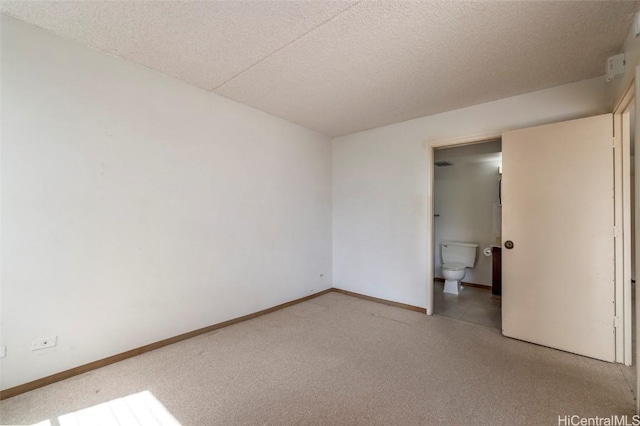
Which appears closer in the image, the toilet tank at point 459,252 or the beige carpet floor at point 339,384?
the beige carpet floor at point 339,384

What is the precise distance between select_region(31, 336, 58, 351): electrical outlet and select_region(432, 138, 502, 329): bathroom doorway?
13.0ft

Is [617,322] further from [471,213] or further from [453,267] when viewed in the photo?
[471,213]

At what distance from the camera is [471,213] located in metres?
4.75

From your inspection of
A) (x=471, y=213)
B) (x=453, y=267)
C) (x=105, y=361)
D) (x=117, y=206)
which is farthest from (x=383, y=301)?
(x=117, y=206)

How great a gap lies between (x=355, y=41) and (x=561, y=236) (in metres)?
2.52

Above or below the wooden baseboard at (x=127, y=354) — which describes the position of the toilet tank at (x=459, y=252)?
above

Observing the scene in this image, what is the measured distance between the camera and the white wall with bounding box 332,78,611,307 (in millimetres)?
2824

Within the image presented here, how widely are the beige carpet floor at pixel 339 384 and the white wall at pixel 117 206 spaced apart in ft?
1.23

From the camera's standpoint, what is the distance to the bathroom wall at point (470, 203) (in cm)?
449

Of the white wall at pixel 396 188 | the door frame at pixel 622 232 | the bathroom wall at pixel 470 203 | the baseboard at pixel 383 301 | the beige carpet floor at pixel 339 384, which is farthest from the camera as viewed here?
the bathroom wall at pixel 470 203

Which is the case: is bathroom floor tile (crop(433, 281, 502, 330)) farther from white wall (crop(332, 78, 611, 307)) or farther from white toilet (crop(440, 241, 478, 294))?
white wall (crop(332, 78, 611, 307))

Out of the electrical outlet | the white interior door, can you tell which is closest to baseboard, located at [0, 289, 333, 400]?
the electrical outlet

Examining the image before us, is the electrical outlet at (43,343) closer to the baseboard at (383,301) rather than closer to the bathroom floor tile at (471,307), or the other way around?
the baseboard at (383,301)

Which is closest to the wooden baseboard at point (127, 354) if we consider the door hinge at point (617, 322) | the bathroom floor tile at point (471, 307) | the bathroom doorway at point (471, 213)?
the bathroom floor tile at point (471, 307)
